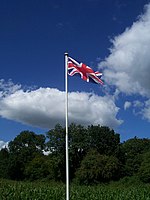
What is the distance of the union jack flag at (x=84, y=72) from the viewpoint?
657 inches

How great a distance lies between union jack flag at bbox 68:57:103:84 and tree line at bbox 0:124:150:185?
61.4 metres

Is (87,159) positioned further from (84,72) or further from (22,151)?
(84,72)

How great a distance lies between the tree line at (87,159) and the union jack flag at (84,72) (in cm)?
6138

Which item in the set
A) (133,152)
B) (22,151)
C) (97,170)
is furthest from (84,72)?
(22,151)

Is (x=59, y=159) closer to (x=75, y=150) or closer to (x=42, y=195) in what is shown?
(x=75, y=150)

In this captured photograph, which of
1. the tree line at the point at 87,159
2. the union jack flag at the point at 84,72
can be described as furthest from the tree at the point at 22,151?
the union jack flag at the point at 84,72

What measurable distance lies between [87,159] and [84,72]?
67503 mm

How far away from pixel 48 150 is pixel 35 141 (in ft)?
69.9

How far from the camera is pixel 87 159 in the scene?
3260 inches

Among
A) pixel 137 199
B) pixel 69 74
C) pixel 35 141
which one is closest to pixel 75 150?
pixel 35 141

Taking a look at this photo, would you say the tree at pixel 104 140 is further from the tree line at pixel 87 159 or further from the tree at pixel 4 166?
the tree at pixel 4 166

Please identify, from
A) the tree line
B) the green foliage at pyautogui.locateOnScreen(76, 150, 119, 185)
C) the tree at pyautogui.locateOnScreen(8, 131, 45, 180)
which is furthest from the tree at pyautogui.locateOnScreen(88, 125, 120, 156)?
the tree at pyautogui.locateOnScreen(8, 131, 45, 180)

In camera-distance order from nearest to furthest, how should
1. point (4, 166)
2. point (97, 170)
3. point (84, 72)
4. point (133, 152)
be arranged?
point (84, 72)
point (97, 170)
point (133, 152)
point (4, 166)

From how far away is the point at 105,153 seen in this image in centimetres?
9094
